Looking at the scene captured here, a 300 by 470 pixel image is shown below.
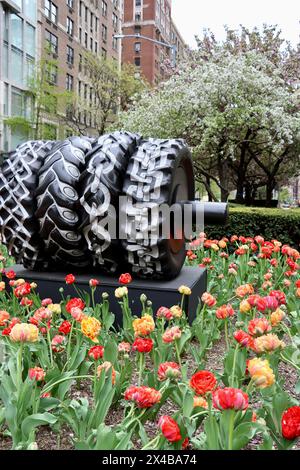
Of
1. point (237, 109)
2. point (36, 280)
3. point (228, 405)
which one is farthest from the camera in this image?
point (237, 109)

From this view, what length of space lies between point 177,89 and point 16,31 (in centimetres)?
1932

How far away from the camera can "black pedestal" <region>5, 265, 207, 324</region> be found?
363 centimetres

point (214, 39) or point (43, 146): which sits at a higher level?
point (214, 39)

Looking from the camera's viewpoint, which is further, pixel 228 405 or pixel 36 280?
pixel 36 280

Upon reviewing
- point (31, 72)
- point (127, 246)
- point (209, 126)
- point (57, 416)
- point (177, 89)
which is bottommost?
point (57, 416)

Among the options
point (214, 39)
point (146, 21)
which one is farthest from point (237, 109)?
point (146, 21)

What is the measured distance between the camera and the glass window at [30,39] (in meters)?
30.9

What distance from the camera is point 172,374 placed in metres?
1.87

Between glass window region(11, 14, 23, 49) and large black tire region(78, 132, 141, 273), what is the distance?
28.8m

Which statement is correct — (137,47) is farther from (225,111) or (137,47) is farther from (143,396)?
(143,396)

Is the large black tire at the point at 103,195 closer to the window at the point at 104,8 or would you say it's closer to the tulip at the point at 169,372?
the tulip at the point at 169,372

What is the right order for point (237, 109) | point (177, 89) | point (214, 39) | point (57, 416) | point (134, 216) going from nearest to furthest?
point (57, 416) → point (134, 216) → point (237, 109) → point (177, 89) → point (214, 39)

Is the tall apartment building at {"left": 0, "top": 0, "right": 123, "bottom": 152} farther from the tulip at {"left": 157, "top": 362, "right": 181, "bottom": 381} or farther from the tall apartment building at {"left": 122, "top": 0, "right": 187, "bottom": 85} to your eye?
the tulip at {"left": 157, "top": 362, "right": 181, "bottom": 381}

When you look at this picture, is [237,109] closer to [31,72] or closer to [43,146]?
[43,146]
